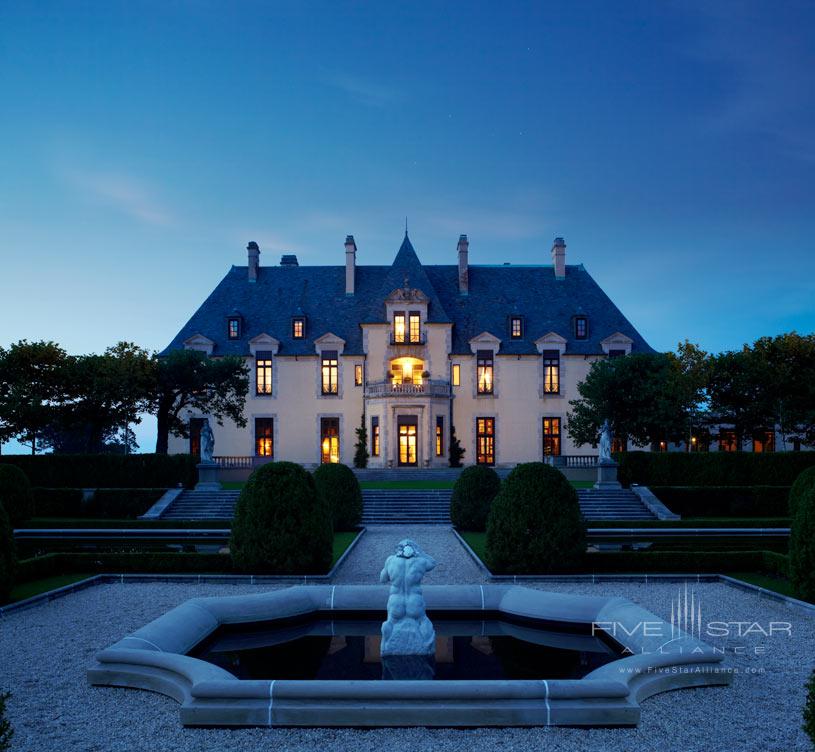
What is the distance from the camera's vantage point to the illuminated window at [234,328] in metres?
47.8

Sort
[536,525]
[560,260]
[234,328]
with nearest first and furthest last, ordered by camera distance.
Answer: [536,525]
[234,328]
[560,260]

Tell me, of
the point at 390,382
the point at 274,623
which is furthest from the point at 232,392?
the point at 274,623

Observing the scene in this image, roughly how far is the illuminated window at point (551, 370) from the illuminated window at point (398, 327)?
33.0 ft

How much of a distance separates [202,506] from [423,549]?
44.1ft

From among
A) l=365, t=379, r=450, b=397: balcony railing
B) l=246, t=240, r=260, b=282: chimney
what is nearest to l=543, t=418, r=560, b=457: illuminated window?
l=365, t=379, r=450, b=397: balcony railing

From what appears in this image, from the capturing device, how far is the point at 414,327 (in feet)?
151

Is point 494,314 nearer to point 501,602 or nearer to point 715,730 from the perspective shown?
point 501,602

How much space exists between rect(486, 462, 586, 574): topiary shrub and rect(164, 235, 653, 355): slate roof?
3030 cm

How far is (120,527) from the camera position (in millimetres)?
23406

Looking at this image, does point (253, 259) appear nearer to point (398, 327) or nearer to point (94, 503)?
point (398, 327)

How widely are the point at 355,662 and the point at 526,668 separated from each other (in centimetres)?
258

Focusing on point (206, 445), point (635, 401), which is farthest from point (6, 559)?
point (635, 401)

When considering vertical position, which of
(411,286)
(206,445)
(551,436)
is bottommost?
(206,445)

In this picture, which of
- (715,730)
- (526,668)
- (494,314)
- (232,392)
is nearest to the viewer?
(715,730)
